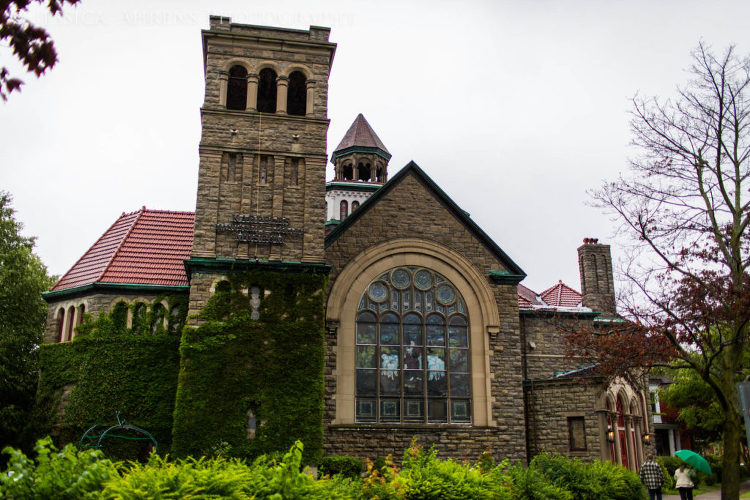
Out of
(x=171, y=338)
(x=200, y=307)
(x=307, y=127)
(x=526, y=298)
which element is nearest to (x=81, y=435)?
(x=171, y=338)

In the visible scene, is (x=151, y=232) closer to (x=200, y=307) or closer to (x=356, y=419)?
(x=200, y=307)

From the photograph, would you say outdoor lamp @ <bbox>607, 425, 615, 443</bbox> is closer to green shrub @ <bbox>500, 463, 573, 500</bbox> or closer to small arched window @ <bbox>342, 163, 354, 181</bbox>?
green shrub @ <bbox>500, 463, 573, 500</bbox>

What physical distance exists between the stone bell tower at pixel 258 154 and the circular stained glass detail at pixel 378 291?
102 inches

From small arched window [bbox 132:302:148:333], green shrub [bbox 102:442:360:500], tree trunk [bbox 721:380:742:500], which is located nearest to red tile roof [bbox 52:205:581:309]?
small arched window [bbox 132:302:148:333]

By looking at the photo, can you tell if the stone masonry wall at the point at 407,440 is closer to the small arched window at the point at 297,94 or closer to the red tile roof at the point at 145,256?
the red tile roof at the point at 145,256

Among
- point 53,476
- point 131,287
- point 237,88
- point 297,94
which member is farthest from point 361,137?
point 53,476

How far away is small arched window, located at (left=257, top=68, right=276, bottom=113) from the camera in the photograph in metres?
26.1

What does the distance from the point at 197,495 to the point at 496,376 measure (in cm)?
1603

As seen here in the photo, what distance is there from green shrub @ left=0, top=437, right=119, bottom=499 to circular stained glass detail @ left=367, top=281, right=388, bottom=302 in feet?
47.5

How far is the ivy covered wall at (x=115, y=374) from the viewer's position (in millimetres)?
22297

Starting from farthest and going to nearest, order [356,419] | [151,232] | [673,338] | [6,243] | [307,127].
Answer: [6,243], [151,232], [307,127], [356,419], [673,338]

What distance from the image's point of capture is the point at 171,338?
23156 millimetres

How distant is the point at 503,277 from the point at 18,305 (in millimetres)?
21440

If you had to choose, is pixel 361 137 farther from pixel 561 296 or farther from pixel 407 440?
pixel 407 440
